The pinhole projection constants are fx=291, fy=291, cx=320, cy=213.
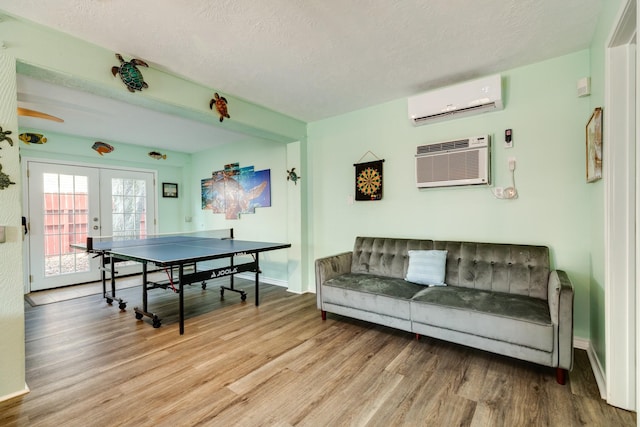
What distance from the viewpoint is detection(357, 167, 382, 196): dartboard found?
137 inches

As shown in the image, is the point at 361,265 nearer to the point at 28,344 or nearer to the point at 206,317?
the point at 206,317

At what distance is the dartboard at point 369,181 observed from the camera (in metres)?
3.49

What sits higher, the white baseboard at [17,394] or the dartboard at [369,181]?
the dartboard at [369,181]

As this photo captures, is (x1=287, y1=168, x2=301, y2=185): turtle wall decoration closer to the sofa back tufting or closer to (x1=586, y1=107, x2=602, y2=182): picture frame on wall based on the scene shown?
the sofa back tufting

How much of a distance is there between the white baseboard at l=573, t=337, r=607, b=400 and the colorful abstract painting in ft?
12.8

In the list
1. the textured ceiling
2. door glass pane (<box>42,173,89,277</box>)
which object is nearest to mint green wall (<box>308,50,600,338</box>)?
the textured ceiling

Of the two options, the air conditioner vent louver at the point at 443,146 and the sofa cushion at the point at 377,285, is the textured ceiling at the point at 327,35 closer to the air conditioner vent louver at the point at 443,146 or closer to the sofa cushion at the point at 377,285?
the air conditioner vent louver at the point at 443,146

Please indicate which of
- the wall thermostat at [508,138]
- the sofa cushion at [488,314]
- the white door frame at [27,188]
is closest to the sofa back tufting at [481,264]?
the sofa cushion at [488,314]

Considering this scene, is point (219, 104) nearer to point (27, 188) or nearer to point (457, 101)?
point (457, 101)

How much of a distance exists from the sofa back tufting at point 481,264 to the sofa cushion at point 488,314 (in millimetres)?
110

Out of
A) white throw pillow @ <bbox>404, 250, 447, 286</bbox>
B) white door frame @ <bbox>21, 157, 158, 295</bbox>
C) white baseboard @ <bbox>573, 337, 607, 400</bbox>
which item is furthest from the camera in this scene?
white door frame @ <bbox>21, 157, 158, 295</bbox>

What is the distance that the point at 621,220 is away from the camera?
1.62 m

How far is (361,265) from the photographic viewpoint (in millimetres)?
3289

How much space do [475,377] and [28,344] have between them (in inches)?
144
